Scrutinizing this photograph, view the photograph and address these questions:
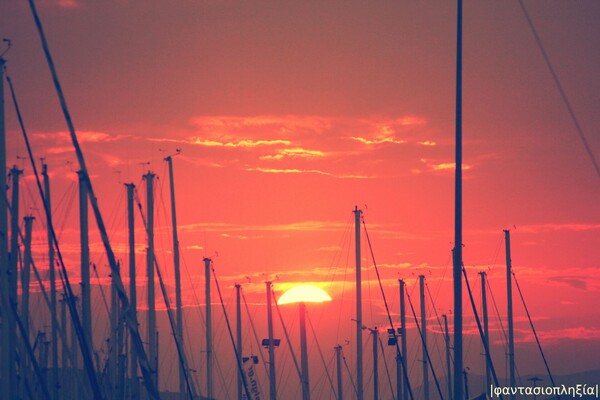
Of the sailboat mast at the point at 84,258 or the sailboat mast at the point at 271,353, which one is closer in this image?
the sailboat mast at the point at 84,258

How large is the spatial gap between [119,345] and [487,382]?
91.9 feet

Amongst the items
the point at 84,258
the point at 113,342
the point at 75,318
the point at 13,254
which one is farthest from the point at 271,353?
the point at 75,318

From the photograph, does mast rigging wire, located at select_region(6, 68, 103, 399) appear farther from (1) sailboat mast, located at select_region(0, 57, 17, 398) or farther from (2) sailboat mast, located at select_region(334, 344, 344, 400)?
(2) sailboat mast, located at select_region(334, 344, 344, 400)

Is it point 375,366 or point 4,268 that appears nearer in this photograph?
point 4,268

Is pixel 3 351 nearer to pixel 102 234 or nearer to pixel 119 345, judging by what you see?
pixel 102 234

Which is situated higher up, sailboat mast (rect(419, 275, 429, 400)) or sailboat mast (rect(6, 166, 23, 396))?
sailboat mast (rect(6, 166, 23, 396))

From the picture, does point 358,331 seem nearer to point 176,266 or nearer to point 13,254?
point 176,266

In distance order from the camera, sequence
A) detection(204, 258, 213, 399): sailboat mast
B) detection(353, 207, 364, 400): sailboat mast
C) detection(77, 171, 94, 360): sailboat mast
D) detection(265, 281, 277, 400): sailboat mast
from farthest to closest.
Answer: detection(265, 281, 277, 400): sailboat mast → detection(204, 258, 213, 399): sailboat mast → detection(353, 207, 364, 400): sailboat mast → detection(77, 171, 94, 360): sailboat mast

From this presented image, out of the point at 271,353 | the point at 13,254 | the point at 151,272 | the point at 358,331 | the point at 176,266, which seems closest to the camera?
the point at 13,254

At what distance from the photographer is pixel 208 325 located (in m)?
65.5

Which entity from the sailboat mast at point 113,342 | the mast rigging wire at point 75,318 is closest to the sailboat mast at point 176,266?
the sailboat mast at point 113,342

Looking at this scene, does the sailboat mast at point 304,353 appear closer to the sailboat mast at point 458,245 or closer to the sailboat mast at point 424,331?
the sailboat mast at point 424,331

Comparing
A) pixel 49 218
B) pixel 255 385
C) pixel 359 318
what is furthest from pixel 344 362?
pixel 49 218

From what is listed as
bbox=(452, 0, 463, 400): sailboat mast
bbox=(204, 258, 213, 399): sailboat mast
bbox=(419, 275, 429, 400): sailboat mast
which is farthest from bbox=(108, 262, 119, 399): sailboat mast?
bbox=(452, 0, 463, 400): sailboat mast
